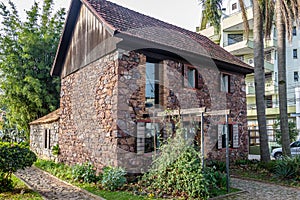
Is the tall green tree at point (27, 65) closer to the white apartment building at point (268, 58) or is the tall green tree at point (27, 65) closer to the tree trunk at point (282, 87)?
the tree trunk at point (282, 87)

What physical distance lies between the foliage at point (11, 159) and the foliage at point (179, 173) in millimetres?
3555

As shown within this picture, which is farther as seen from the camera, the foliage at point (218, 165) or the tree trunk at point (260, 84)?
the tree trunk at point (260, 84)

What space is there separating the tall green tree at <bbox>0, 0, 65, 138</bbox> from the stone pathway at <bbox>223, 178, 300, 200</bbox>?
44.5 feet

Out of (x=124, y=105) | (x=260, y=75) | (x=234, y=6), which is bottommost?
(x=124, y=105)

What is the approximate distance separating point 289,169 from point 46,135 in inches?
476

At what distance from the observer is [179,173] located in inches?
276

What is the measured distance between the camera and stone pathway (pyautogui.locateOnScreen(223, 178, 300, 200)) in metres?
7.08

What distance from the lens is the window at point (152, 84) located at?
9932 millimetres

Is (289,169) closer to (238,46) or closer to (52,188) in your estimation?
(52,188)

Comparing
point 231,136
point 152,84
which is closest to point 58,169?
point 152,84

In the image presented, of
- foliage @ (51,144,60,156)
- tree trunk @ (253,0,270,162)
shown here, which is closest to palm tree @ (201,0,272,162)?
tree trunk @ (253,0,270,162)

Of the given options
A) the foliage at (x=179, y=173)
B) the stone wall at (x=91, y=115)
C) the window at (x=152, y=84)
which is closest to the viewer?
the foliage at (x=179, y=173)

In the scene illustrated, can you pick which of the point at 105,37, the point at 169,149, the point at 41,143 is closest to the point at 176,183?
the point at 169,149

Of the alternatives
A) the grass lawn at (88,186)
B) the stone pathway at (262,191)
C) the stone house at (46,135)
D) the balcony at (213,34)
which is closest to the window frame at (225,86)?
the stone pathway at (262,191)
